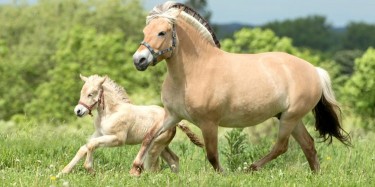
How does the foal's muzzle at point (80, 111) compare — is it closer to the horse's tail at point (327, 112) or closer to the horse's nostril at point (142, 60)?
the horse's nostril at point (142, 60)

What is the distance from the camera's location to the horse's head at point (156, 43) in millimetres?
8184

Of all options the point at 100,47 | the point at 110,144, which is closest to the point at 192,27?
the point at 110,144

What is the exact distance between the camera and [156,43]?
329 inches

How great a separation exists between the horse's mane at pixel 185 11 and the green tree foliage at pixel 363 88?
15018mm

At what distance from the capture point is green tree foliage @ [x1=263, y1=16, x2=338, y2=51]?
137875 millimetres

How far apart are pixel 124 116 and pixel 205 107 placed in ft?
4.47

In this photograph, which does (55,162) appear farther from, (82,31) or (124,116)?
(82,31)

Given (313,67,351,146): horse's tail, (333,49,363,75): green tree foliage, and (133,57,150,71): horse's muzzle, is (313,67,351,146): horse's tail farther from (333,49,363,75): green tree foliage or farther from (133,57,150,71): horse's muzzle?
(333,49,363,75): green tree foliage

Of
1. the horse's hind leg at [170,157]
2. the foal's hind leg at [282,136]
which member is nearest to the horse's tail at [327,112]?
the foal's hind leg at [282,136]

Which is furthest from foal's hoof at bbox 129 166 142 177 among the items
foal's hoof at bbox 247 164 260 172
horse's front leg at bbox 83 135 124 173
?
foal's hoof at bbox 247 164 260 172

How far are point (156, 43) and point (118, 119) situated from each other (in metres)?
1.43

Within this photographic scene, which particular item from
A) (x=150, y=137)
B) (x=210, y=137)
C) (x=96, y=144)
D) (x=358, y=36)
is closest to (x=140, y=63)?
(x=150, y=137)

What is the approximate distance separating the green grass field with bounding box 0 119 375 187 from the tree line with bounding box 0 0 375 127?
1006 cm

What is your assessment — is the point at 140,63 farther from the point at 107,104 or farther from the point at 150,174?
the point at 107,104
